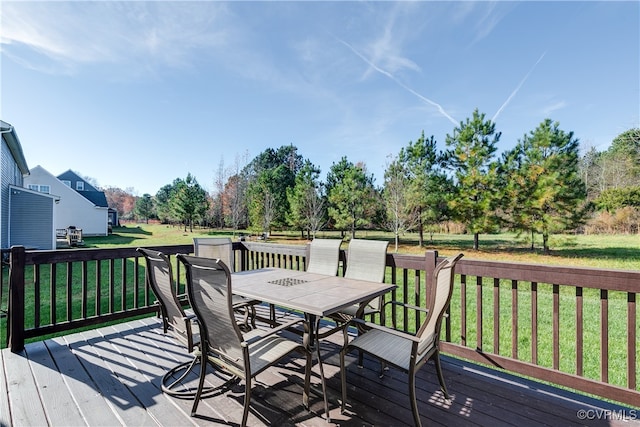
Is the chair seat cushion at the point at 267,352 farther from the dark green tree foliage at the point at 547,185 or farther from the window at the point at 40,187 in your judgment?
the window at the point at 40,187

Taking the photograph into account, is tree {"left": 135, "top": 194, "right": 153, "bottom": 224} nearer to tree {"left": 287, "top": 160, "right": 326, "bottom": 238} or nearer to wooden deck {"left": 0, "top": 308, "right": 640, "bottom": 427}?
tree {"left": 287, "top": 160, "right": 326, "bottom": 238}

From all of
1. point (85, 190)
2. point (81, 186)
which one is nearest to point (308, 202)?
point (85, 190)

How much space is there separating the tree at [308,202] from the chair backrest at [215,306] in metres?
18.9

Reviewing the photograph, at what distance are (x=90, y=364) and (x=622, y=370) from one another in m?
6.09

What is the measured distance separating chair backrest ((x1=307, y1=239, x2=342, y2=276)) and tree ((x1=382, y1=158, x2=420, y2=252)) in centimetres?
1449

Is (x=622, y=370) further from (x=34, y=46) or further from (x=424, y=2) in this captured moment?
(x=34, y=46)

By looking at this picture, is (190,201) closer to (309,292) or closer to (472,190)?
(472,190)

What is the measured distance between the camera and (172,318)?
98.1 inches

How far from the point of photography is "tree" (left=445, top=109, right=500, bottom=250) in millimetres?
16203

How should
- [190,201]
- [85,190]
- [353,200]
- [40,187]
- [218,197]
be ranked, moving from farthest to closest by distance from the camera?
[218,197] → [85,190] → [190,201] → [40,187] → [353,200]

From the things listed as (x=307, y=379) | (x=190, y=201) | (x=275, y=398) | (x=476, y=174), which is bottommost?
(x=275, y=398)

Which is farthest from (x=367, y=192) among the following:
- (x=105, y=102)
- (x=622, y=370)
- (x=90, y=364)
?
(x=90, y=364)

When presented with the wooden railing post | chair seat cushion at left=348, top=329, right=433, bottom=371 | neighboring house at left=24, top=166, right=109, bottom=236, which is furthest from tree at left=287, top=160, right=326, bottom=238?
chair seat cushion at left=348, top=329, right=433, bottom=371

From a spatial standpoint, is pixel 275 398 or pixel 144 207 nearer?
pixel 275 398
